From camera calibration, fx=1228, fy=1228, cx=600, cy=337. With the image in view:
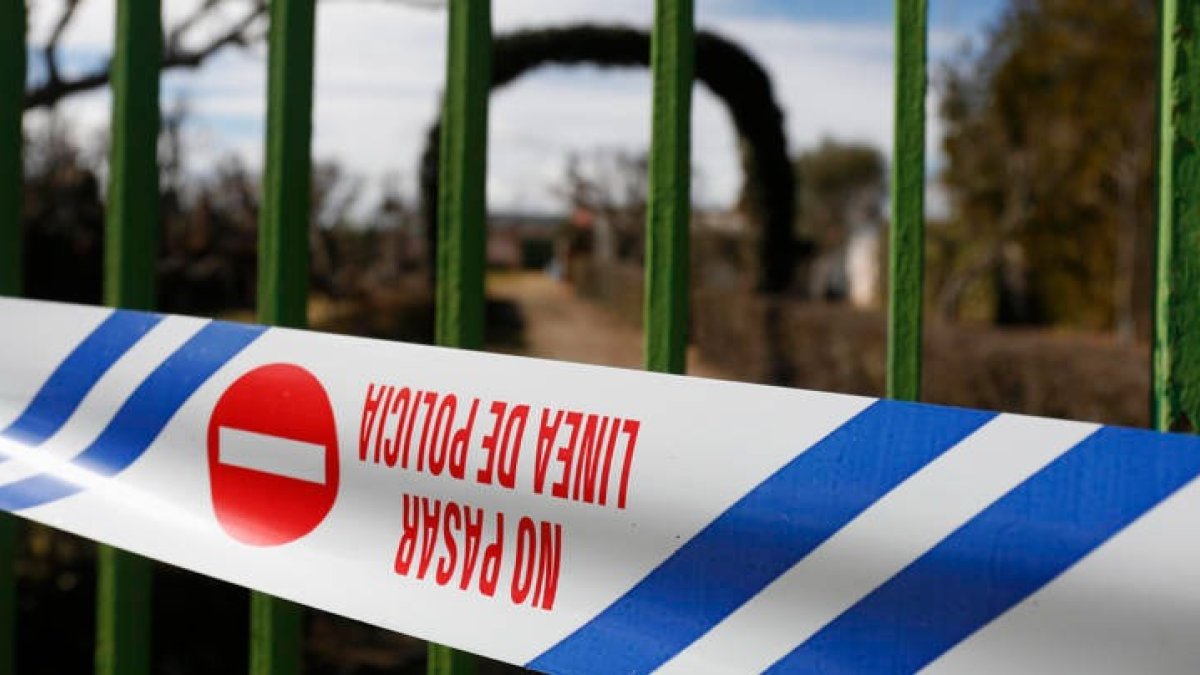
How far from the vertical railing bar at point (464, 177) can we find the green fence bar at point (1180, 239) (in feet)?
3.26

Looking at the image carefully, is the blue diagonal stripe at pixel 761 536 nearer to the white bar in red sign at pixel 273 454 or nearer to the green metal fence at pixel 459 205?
the green metal fence at pixel 459 205

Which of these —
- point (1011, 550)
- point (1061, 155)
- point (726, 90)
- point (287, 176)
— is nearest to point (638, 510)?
point (1011, 550)

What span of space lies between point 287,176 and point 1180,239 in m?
1.44

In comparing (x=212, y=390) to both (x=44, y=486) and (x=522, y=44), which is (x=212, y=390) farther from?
(x=522, y=44)

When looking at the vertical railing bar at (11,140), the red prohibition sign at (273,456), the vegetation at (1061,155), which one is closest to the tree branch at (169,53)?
the vertical railing bar at (11,140)

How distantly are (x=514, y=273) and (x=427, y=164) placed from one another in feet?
115

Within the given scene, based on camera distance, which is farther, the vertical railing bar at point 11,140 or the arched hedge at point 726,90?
the arched hedge at point 726,90

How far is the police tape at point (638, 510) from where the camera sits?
1165 millimetres

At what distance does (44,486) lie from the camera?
2.28 m

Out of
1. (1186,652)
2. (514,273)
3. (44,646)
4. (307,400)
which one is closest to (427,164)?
(44,646)

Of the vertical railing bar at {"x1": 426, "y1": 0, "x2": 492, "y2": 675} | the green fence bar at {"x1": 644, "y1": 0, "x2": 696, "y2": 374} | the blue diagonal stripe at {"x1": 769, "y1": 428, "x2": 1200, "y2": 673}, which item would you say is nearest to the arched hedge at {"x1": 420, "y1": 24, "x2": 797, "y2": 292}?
the vertical railing bar at {"x1": 426, "y1": 0, "x2": 492, "y2": 675}

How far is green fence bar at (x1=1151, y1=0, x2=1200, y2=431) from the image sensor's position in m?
1.41

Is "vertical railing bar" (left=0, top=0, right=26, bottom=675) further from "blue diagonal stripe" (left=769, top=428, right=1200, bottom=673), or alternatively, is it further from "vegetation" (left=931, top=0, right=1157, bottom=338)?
"vegetation" (left=931, top=0, right=1157, bottom=338)

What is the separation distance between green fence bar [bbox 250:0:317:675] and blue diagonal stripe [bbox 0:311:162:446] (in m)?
0.23
